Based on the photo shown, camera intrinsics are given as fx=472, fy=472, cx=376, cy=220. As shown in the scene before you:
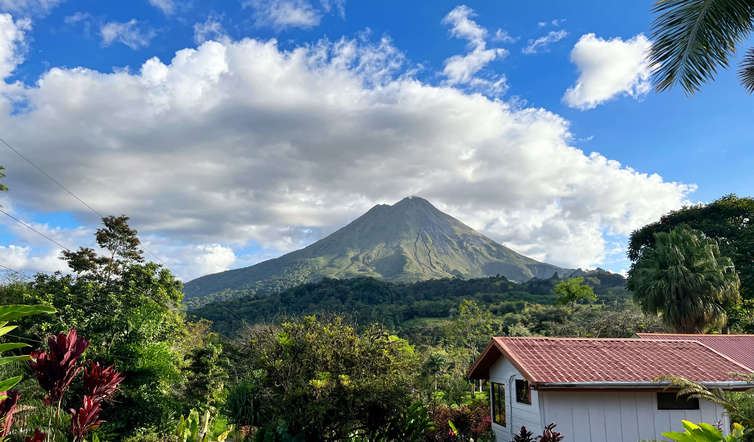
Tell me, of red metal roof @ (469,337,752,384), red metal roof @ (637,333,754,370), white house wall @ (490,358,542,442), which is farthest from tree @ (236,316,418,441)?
red metal roof @ (637,333,754,370)

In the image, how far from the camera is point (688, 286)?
75.9 feet

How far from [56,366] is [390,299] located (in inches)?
2952

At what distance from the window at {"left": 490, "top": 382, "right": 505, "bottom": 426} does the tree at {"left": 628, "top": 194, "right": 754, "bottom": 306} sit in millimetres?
26262

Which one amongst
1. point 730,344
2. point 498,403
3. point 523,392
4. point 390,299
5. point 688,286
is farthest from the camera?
point 390,299

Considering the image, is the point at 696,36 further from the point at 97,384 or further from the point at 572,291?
the point at 572,291

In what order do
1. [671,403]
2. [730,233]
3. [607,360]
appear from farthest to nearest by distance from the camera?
[730,233], [607,360], [671,403]

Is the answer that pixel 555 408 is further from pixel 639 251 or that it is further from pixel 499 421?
pixel 639 251

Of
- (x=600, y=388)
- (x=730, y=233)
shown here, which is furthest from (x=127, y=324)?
(x=730, y=233)

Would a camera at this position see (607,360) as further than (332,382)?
Yes

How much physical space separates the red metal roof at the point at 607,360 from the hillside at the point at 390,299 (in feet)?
136

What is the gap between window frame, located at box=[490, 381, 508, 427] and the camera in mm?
13047

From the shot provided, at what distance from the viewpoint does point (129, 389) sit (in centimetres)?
1388

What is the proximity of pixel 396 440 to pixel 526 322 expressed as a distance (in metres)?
31.8

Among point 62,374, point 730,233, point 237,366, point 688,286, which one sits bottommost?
point 237,366
